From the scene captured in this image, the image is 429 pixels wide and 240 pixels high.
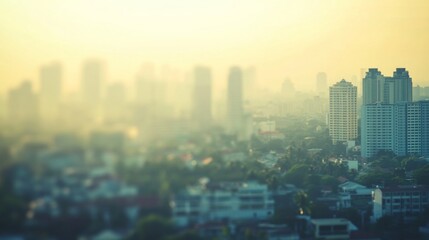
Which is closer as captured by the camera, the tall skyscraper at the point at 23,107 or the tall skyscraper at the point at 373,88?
the tall skyscraper at the point at 23,107

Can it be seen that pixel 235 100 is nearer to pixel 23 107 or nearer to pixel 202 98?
pixel 202 98

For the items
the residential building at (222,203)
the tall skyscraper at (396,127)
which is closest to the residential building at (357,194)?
the residential building at (222,203)

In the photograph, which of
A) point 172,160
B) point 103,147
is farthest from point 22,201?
point 172,160

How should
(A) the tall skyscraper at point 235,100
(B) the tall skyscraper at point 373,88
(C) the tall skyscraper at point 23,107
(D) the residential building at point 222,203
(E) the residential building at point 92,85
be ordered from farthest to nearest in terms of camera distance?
(B) the tall skyscraper at point 373,88
(A) the tall skyscraper at point 235,100
(D) the residential building at point 222,203
(E) the residential building at point 92,85
(C) the tall skyscraper at point 23,107

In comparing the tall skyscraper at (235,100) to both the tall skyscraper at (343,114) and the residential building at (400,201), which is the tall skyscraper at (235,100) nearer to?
the residential building at (400,201)

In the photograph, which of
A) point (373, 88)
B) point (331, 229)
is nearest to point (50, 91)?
point (331, 229)

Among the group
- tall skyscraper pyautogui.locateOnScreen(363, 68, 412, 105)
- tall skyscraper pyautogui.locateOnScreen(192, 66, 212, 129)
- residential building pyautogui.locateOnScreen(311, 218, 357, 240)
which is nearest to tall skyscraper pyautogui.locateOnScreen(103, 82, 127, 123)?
tall skyscraper pyautogui.locateOnScreen(192, 66, 212, 129)
